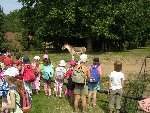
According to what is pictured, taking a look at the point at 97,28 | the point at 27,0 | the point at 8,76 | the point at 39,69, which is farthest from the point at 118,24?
the point at 8,76

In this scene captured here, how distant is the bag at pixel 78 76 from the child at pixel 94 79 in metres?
0.70

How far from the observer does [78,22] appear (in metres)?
50.3

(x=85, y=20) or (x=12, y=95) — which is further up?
(x=85, y=20)

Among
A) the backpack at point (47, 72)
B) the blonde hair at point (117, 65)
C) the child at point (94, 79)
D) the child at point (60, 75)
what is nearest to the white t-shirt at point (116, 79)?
the blonde hair at point (117, 65)

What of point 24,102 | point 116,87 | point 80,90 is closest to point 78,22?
point 80,90

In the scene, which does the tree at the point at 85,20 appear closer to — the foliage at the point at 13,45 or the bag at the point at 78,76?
the foliage at the point at 13,45

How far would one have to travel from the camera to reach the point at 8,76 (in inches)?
304

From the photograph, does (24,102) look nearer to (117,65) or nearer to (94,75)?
(117,65)

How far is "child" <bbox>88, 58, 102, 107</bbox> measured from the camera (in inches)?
517

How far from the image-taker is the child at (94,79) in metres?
13.1

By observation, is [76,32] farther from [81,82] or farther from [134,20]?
[81,82]

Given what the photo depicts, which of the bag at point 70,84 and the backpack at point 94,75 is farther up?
the backpack at point 94,75

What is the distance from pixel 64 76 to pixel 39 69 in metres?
1.30

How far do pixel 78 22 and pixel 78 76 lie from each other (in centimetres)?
3829
